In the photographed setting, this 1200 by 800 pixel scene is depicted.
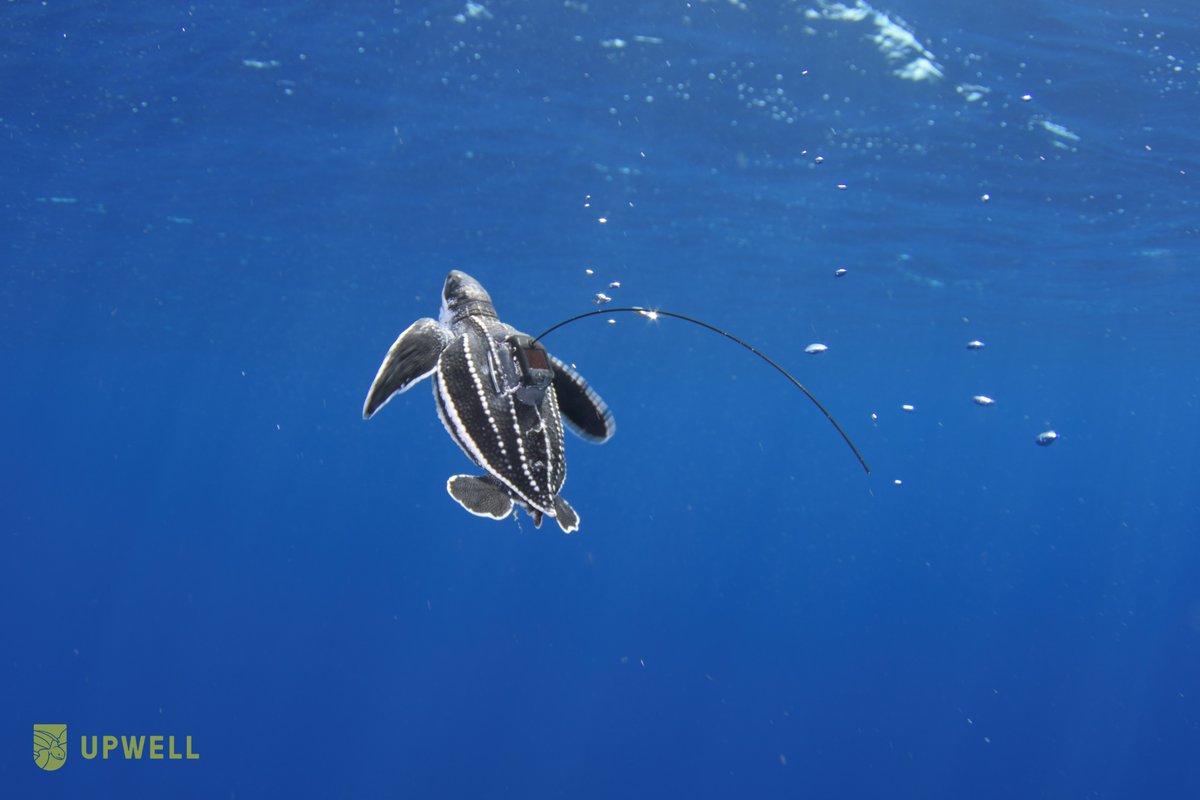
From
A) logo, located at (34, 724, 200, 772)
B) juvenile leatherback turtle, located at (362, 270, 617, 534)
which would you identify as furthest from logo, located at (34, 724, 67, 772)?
juvenile leatherback turtle, located at (362, 270, 617, 534)

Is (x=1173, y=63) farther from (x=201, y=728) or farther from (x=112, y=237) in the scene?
(x=201, y=728)

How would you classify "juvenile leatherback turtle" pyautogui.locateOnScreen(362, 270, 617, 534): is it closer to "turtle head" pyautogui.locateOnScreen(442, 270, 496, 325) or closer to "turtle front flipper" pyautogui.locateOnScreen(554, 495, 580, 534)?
"turtle front flipper" pyautogui.locateOnScreen(554, 495, 580, 534)

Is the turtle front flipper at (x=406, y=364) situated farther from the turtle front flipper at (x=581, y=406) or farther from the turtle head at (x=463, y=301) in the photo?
the turtle front flipper at (x=581, y=406)

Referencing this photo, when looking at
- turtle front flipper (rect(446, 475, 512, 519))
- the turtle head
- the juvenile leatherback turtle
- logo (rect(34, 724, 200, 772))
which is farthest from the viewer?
logo (rect(34, 724, 200, 772))

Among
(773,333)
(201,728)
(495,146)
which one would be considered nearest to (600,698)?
(201,728)

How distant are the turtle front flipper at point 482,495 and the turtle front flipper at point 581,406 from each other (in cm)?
48

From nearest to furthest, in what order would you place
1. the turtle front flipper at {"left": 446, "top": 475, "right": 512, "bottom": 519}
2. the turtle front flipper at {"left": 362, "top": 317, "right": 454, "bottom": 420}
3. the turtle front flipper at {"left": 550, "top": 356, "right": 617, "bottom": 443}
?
the turtle front flipper at {"left": 362, "top": 317, "right": 454, "bottom": 420}, the turtle front flipper at {"left": 446, "top": 475, "right": 512, "bottom": 519}, the turtle front flipper at {"left": 550, "top": 356, "right": 617, "bottom": 443}

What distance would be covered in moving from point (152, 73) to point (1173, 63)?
637 inches

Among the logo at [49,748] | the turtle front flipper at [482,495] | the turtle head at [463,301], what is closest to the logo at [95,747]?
the logo at [49,748]

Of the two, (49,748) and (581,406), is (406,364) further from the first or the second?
(49,748)

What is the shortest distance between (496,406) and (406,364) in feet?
1.78

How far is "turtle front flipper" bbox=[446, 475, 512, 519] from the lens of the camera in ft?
9.86

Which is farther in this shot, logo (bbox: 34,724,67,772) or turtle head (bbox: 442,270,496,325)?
logo (bbox: 34,724,67,772)

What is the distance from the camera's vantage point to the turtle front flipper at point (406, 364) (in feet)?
9.52
